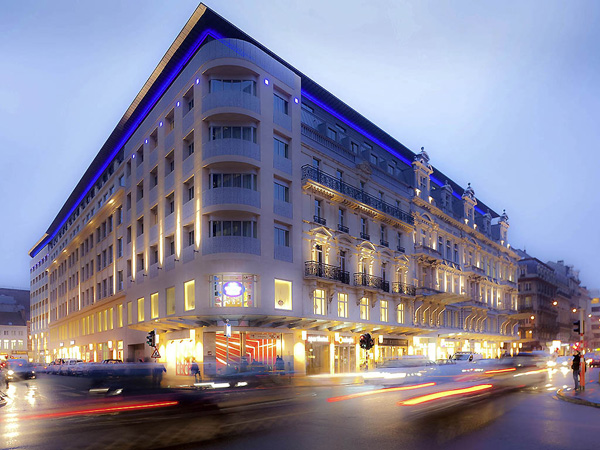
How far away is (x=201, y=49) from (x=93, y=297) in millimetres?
37191

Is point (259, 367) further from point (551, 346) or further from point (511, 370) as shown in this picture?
point (551, 346)

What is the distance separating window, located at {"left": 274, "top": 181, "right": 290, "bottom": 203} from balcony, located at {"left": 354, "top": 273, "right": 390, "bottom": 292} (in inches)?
378

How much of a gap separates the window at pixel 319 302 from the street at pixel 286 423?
1895cm

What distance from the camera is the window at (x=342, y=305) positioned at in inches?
1751

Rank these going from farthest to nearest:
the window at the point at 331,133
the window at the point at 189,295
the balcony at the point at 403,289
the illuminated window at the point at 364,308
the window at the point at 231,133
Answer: the balcony at the point at 403,289, the illuminated window at the point at 364,308, the window at the point at 331,133, the window at the point at 231,133, the window at the point at 189,295

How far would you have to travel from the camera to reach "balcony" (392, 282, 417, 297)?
5097 cm

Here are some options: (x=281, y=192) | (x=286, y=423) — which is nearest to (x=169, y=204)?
(x=281, y=192)

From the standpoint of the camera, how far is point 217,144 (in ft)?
123

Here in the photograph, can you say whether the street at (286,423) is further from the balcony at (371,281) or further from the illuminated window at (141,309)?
the illuminated window at (141,309)

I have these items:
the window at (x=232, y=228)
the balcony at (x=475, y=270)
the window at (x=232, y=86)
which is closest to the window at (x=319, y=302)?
the window at (x=232, y=228)

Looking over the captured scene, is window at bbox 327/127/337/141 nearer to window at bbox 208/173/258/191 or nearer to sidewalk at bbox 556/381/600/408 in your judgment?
window at bbox 208/173/258/191

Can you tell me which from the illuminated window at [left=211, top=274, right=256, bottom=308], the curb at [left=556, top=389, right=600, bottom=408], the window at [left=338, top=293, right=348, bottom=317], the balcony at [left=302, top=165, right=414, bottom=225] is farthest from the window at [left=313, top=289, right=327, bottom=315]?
the curb at [left=556, top=389, right=600, bottom=408]

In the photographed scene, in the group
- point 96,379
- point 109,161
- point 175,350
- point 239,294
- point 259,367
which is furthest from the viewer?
point 109,161

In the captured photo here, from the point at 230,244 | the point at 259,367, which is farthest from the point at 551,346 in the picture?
the point at 259,367
